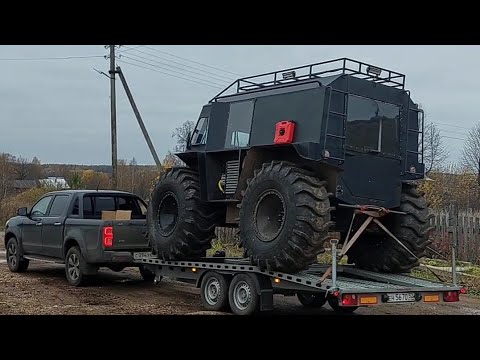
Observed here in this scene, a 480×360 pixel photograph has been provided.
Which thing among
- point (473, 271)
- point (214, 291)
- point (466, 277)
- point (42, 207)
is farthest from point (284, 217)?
point (473, 271)

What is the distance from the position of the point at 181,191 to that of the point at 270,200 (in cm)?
217

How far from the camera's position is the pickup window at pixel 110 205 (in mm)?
12336

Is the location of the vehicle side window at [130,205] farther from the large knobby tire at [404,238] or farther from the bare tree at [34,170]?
the bare tree at [34,170]

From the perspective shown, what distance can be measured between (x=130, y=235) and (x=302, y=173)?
14.6 ft

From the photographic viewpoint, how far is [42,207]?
13445 millimetres

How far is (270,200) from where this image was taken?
28.5ft

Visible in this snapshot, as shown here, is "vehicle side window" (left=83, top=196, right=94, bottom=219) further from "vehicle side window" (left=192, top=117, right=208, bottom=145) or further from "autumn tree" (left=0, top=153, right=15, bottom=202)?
"autumn tree" (left=0, top=153, right=15, bottom=202)

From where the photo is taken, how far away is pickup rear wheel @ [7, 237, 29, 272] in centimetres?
1394

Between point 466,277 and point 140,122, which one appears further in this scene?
point 140,122

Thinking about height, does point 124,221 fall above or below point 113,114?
below

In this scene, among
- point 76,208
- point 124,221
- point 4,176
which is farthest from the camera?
point 4,176

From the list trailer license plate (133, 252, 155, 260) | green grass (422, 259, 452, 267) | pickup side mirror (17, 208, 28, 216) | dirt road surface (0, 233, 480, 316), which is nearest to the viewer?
dirt road surface (0, 233, 480, 316)

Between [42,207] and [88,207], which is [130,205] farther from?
[42,207]

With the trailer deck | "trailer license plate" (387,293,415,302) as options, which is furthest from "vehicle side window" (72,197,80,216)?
"trailer license plate" (387,293,415,302)
